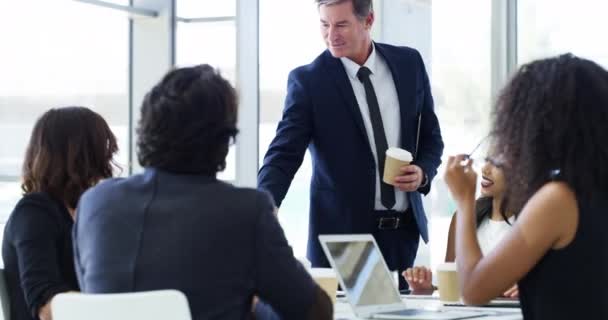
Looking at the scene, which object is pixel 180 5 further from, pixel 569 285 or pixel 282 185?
pixel 569 285

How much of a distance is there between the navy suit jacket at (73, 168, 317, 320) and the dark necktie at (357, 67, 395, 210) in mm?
1524

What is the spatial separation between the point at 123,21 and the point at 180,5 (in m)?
0.35

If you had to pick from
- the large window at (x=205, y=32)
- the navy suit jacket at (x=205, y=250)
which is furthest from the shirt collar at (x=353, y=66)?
the large window at (x=205, y=32)

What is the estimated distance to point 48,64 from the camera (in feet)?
18.6

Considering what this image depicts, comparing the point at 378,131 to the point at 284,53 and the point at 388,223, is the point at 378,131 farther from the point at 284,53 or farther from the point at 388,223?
the point at 284,53

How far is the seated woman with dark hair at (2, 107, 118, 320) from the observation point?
261 centimetres

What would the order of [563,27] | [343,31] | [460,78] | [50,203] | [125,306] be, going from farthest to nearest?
[460,78]
[563,27]
[343,31]
[50,203]
[125,306]

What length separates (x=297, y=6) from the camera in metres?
6.35

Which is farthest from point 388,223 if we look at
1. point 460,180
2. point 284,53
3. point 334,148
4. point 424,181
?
point 284,53

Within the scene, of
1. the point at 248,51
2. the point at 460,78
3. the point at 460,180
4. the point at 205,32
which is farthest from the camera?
the point at 460,78

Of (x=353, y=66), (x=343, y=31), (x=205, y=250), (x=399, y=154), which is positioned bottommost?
(x=205, y=250)

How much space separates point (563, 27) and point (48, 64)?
3076mm

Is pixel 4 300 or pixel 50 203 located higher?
pixel 50 203

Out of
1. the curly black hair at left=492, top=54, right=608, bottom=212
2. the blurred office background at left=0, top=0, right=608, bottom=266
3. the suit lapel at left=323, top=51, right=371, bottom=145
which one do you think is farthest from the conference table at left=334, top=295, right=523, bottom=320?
the blurred office background at left=0, top=0, right=608, bottom=266
